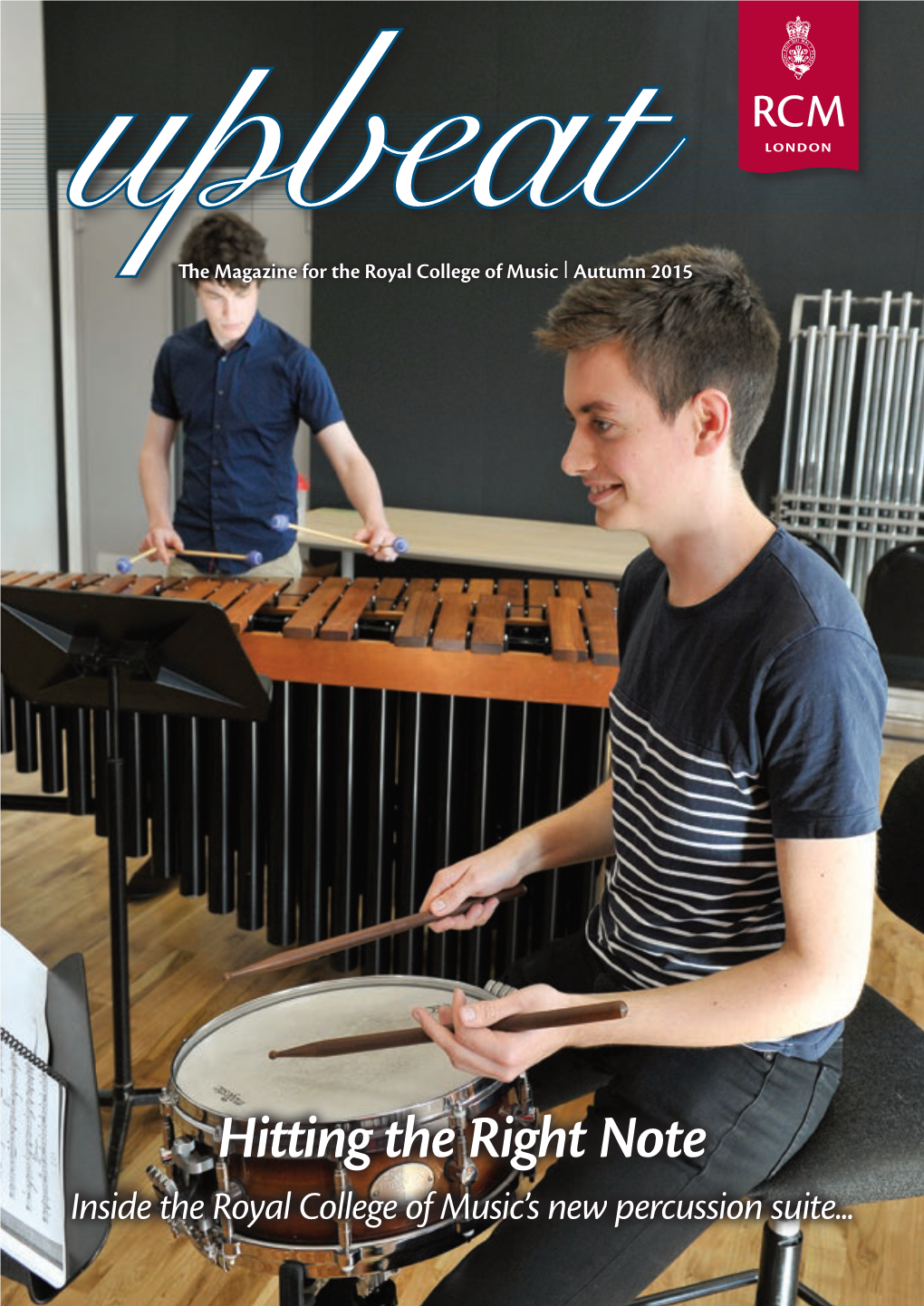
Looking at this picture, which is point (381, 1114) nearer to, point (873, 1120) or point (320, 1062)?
point (320, 1062)

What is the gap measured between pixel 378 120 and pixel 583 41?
95 cm

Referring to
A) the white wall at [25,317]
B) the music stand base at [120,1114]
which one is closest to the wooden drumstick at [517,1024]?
the music stand base at [120,1114]

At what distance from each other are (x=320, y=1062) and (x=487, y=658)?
101 centimetres

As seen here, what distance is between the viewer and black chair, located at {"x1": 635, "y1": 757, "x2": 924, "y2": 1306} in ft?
4.13

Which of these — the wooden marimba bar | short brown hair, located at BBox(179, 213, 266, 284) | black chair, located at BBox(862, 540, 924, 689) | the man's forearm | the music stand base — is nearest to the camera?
the man's forearm

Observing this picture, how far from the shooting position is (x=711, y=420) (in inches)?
49.6

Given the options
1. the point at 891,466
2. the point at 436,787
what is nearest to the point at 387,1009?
the point at 436,787

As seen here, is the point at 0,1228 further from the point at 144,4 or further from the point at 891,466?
the point at 144,4

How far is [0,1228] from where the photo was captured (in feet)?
2.80

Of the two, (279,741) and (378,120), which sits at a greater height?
(378,120)

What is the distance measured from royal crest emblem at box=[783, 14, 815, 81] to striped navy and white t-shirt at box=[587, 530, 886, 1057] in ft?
13.2

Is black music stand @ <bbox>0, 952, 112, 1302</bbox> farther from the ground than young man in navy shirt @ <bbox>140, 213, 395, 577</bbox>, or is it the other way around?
young man in navy shirt @ <bbox>140, 213, 395, 577</bbox>

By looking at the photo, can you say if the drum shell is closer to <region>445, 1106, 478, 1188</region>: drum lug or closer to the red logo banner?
<region>445, 1106, 478, 1188</region>: drum lug
